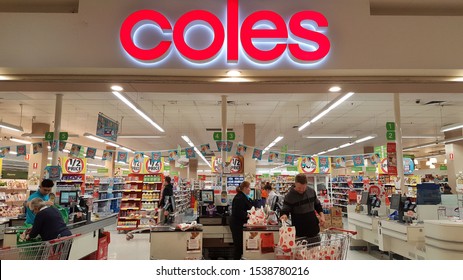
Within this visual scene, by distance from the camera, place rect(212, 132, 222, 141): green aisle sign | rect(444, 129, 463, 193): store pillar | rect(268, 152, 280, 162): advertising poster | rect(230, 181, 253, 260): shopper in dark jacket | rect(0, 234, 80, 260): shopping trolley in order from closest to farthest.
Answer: rect(0, 234, 80, 260): shopping trolley, rect(230, 181, 253, 260): shopper in dark jacket, rect(212, 132, 222, 141): green aisle sign, rect(268, 152, 280, 162): advertising poster, rect(444, 129, 463, 193): store pillar

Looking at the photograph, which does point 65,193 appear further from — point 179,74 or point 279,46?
point 279,46

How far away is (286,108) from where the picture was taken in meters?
11.7

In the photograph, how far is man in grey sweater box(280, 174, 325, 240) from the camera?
458 centimetres

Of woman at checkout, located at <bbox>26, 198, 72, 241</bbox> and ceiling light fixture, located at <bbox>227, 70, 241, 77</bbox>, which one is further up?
ceiling light fixture, located at <bbox>227, 70, 241, 77</bbox>

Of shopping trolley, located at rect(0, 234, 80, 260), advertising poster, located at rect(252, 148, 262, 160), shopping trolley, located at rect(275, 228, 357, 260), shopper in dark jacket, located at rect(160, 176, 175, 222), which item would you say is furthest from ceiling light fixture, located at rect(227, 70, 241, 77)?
advertising poster, located at rect(252, 148, 262, 160)

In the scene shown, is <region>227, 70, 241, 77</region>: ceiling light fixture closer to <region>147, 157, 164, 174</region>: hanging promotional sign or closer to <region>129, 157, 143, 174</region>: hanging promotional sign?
<region>147, 157, 164, 174</region>: hanging promotional sign

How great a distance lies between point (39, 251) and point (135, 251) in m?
5.05

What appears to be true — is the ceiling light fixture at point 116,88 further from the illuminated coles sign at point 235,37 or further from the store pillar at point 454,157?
the store pillar at point 454,157

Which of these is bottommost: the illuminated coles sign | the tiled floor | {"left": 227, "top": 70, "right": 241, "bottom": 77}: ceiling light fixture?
the tiled floor

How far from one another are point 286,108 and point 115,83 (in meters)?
7.77

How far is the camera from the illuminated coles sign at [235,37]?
452 centimetres

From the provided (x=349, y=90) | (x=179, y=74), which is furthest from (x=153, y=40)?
(x=349, y=90)

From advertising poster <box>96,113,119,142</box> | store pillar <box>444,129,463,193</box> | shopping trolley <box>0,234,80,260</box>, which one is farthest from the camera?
store pillar <box>444,129,463,193</box>

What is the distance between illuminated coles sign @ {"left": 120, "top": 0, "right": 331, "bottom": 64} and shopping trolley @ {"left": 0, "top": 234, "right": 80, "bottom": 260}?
264cm
